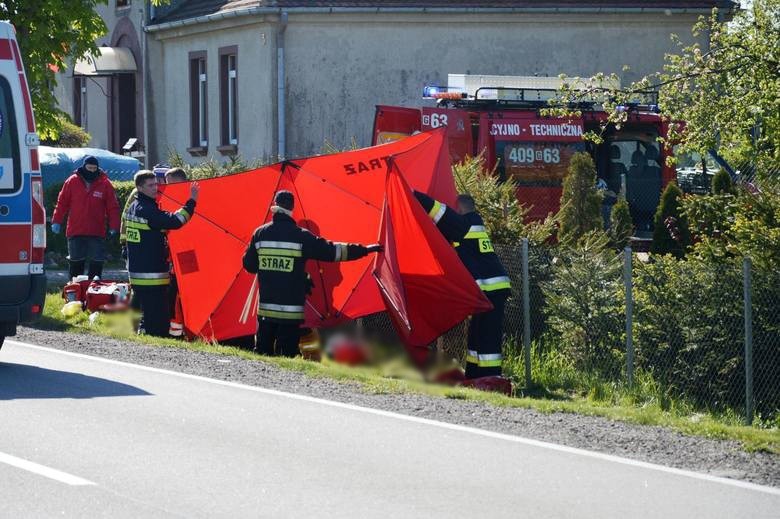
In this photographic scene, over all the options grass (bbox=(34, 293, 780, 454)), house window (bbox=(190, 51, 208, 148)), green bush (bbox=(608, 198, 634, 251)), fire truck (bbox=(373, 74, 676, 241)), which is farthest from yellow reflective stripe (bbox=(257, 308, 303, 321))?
house window (bbox=(190, 51, 208, 148))

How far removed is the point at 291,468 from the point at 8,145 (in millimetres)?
5323

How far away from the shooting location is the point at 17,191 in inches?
481

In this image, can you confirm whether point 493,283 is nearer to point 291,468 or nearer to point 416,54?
point 291,468

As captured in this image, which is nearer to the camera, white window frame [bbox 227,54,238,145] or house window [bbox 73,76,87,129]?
white window frame [bbox 227,54,238,145]

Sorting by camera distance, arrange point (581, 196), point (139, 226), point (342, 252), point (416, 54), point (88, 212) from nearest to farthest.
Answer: point (342, 252) → point (139, 226) → point (88, 212) → point (581, 196) → point (416, 54)

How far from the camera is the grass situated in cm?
1022

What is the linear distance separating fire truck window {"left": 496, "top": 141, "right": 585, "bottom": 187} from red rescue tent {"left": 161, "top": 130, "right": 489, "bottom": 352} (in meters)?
6.84

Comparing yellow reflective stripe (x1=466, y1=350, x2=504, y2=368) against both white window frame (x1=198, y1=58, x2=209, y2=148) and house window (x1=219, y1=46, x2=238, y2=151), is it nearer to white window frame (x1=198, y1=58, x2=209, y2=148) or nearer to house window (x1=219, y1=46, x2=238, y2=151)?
house window (x1=219, y1=46, x2=238, y2=151)

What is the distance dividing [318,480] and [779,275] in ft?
16.9

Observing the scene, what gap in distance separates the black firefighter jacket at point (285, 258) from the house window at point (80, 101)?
84.2 feet

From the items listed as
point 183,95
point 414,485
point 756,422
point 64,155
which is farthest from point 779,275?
point 183,95

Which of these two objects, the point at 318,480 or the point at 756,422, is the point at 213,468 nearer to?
the point at 318,480

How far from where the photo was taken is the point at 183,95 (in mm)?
31969

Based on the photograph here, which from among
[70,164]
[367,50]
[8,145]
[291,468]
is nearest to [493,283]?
[8,145]
